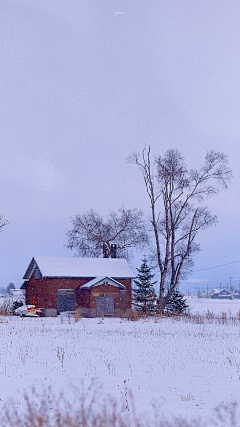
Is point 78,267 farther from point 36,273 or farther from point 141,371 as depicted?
point 141,371

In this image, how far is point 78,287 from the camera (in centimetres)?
4134

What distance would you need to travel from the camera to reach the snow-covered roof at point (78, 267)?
40709mm

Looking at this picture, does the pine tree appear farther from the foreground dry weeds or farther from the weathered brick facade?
the foreground dry weeds

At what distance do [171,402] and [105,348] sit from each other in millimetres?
7402

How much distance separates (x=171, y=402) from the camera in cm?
712

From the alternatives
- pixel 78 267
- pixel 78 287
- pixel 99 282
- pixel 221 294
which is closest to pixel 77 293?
pixel 78 287

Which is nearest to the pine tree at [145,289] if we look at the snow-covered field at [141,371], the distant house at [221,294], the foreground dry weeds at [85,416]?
the snow-covered field at [141,371]

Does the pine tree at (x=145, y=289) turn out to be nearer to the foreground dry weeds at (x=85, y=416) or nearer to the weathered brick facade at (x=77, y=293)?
the weathered brick facade at (x=77, y=293)

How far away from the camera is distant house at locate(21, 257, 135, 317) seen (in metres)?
39.7

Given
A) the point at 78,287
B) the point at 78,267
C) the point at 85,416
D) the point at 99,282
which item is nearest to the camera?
the point at 85,416

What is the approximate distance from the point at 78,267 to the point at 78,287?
7.02ft

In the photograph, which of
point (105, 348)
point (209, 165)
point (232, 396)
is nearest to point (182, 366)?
point (232, 396)

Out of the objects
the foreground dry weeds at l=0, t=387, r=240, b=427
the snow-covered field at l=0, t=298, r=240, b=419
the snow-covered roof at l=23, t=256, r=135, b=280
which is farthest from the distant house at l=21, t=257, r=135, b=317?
the foreground dry weeds at l=0, t=387, r=240, b=427

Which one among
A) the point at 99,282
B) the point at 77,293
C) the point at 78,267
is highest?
the point at 78,267
